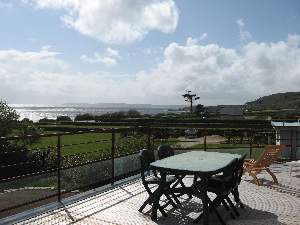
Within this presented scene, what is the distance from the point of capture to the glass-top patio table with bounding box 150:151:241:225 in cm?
503

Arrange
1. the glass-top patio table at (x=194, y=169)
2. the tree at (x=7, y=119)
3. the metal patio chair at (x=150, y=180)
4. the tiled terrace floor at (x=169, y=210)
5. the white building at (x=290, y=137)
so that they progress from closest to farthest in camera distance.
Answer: the glass-top patio table at (x=194, y=169) → the tiled terrace floor at (x=169, y=210) → the metal patio chair at (x=150, y=180) → the white building at (x=290, y=137) → the tree at (x=7, y=119)

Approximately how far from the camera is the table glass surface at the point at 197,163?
200 inches

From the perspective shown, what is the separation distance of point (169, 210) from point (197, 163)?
905 mm

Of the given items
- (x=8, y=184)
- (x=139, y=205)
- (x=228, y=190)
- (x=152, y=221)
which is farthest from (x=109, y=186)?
(x=8, y=184)

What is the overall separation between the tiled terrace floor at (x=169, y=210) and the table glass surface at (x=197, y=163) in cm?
76

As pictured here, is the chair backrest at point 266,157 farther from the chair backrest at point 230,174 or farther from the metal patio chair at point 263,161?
the chair backrest at point 230,174

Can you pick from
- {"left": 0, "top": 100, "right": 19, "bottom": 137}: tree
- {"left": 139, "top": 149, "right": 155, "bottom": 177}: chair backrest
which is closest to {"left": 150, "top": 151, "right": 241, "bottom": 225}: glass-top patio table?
{"left": 139, "top": 149, "right": 155, "bottom": 177}: chair backrest

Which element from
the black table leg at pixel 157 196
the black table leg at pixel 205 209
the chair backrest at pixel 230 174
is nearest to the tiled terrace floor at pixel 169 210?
the black table leg at pixel 157 196

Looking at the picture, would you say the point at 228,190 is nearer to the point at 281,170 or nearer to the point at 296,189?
the point at 296,189

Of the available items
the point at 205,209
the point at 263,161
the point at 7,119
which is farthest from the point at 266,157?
the point at 7,119

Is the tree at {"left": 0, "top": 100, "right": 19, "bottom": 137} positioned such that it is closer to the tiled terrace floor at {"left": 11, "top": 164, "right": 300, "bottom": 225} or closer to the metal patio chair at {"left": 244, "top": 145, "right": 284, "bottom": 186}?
the tiled terrace floor at {"left": 11, "top": 164, "right": 300, "bottom": 225}

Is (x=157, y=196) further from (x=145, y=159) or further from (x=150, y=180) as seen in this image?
(x=145, y=159)

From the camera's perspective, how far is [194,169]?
506cm

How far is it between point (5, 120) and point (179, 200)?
940 inches
